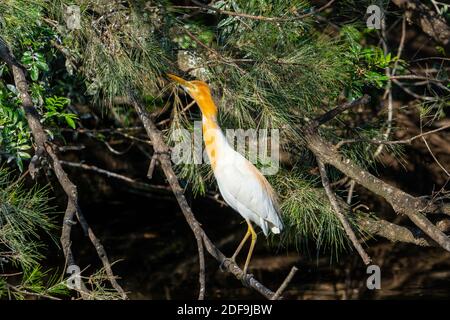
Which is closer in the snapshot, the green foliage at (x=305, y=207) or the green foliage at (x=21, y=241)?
the green foliage at (x=21, y=241)

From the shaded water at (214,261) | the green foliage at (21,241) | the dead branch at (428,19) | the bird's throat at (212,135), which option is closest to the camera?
the green foliage at (21,241)

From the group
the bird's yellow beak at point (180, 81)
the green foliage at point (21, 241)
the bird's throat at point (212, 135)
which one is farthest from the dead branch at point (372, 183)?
the green foliage at point (21, 241)

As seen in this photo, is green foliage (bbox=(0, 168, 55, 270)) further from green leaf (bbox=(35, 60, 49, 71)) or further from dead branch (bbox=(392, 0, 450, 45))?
dead branch (bbox=(392, 0, 450, 45))

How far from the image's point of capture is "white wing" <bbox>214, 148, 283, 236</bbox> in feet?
7.64

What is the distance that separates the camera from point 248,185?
2.34m

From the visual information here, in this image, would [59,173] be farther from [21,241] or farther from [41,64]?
[41,64]

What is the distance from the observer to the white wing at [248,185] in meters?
2.33

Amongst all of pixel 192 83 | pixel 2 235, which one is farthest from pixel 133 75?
pixel 2 235

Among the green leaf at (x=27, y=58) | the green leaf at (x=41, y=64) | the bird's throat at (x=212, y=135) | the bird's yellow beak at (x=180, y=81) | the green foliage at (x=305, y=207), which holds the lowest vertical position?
the green foliage at (x=305, y=207)

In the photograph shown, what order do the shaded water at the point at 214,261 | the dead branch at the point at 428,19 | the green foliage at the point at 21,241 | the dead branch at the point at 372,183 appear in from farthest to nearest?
the shaded water at the point at 214,261, the dead branch at the point at 428,19, the dead branch at the point at 372,183, the green foliage at the point at 21,241

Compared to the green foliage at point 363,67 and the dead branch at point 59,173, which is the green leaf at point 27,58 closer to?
the dead branch at point 59,173

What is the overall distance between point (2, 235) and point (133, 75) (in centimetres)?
57

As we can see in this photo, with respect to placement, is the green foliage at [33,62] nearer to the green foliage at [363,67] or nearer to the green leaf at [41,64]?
the green leaf at [41,64]

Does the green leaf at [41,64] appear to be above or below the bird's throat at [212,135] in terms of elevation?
above
